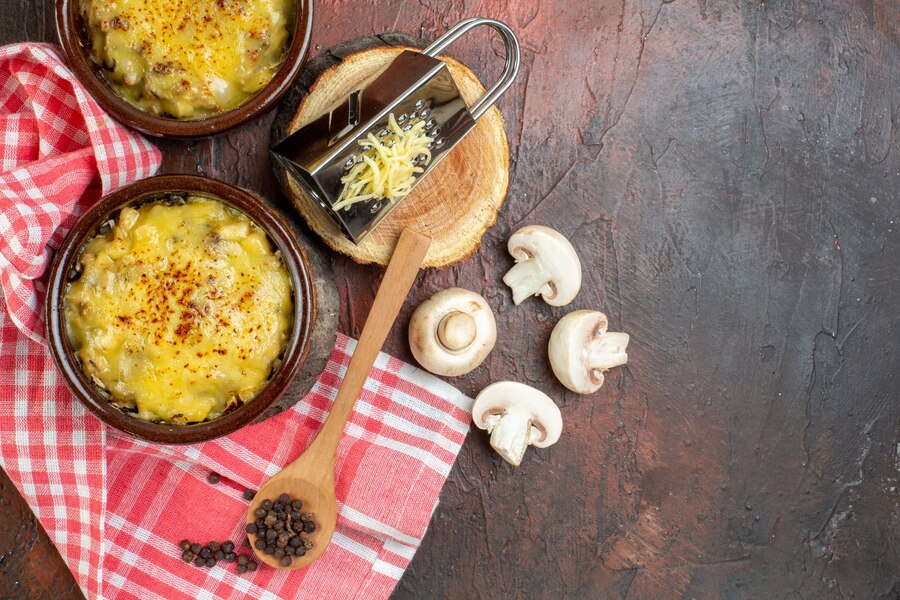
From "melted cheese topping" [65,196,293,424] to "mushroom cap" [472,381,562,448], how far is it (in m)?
0.92

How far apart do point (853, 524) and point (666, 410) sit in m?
0.99

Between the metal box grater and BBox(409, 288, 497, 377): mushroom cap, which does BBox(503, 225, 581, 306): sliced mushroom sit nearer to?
BBox(409, 288, 497, 377): mushroom cap

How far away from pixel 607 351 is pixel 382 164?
3.84 ft

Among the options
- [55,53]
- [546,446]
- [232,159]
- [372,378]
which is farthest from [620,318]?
[55,53]

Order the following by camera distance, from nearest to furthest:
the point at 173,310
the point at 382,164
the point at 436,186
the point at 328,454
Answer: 1. the point at 173,310
2. the point at 382,164
3. the point at 436,186
4. the point at 328,454

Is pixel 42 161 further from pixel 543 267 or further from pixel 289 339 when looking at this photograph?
pixel 543 267

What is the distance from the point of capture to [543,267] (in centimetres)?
280

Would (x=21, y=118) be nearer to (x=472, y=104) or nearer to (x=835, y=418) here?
(x=472, y=104)

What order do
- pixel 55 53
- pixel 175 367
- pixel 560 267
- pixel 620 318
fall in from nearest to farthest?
1. pixel 175 367
2. pixel 55 53
3. pixel 560 267
4. pixel 620 318

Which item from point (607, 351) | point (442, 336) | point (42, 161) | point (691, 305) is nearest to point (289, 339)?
point (442, 336)

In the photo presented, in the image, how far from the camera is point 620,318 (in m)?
2.98

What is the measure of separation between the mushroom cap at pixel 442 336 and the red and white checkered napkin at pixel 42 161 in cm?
118

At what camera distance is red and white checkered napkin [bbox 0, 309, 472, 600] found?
269 centimetres

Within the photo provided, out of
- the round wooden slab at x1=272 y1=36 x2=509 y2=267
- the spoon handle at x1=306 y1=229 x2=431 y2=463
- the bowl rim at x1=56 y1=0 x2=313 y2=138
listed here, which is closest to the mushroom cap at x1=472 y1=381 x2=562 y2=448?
the spoon handle at x1=306 y1=229 x2=431 y2=463
